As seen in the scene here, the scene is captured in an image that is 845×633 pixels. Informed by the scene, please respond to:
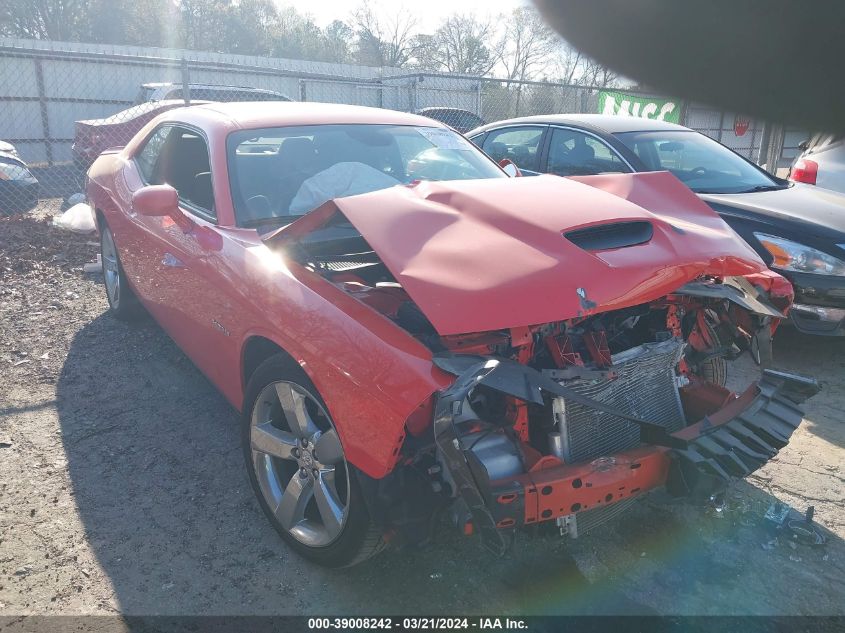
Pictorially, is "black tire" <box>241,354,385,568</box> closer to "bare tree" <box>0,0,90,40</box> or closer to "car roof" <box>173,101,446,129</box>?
"car roof" <box>173,101,446,129</box>

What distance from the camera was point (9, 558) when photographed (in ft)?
8.52

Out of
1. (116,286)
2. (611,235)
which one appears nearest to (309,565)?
(611,235)

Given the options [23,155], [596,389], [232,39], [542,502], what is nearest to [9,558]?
[542,502]

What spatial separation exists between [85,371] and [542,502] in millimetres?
3408

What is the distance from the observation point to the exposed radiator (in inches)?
91.7

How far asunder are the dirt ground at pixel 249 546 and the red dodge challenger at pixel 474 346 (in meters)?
0.23

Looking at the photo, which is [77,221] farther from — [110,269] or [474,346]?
[474,346]

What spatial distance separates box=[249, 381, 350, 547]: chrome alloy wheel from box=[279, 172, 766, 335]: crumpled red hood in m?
0.67

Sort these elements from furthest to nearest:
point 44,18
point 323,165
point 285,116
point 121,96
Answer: point 44,18, point 121,96, point 285,116, point 323,165

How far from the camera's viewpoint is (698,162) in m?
5.68

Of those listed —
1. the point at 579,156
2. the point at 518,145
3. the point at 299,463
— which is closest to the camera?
the point at 299,463

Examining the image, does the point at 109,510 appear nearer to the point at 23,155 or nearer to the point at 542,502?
the point at 542,502

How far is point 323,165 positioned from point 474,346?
1719mm

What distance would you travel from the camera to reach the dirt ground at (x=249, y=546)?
240cm
